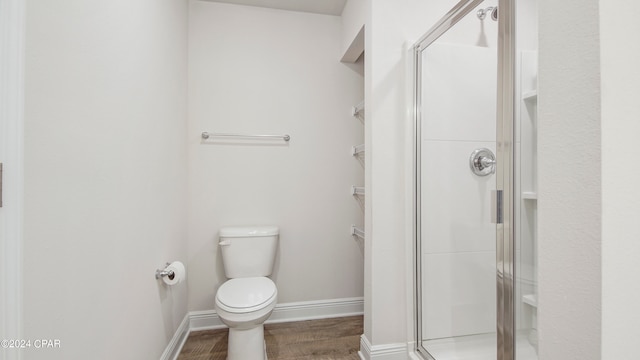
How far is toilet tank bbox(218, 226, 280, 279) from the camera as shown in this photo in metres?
1.94

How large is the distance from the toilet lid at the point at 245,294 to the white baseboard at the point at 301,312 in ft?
1.69

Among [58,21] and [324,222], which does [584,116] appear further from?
[324,222]

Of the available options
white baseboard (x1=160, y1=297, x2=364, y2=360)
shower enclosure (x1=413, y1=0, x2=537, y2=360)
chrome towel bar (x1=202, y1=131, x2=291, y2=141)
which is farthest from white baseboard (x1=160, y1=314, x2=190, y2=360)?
shower enclosure (x1=413, y1=0, x2=537, y2=360)

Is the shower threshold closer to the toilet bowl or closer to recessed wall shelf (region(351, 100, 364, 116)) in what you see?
the toilet bowl

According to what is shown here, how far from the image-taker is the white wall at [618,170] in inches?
21.3

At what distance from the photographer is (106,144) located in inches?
40.2

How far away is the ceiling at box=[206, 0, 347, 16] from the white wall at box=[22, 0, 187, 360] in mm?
Answer: 689

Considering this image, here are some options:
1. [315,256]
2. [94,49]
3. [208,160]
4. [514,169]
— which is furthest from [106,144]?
[315,256]

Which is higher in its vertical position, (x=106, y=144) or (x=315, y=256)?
(x=106, y=144)

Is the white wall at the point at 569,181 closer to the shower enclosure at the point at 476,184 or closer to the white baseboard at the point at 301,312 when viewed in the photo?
the shower enclosure at the point at 476,184

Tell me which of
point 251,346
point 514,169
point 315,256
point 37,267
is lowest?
point 251,346

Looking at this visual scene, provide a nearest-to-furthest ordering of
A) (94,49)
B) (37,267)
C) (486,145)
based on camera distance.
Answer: (37,267) < (94,49) < (486,145)

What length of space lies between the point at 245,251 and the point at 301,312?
2.23 feet

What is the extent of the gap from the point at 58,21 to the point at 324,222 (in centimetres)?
180
